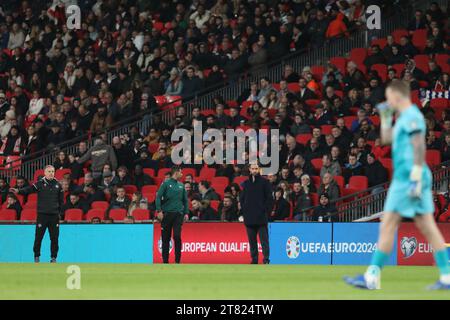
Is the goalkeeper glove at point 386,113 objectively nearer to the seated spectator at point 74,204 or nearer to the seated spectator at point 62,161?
the seated spectator at point 74,204

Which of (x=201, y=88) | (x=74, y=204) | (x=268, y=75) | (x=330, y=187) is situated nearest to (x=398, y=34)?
→ (x=268, y=75)

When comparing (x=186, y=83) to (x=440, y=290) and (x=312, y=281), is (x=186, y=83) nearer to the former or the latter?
(x=312, y=281)

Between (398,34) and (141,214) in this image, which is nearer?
(141,214)

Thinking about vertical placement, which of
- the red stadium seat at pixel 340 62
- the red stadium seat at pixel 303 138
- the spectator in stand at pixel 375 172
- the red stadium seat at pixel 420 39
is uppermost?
the red stadium seat at pixel 420 39

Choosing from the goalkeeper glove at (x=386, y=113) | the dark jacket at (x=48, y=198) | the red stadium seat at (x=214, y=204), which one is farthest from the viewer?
the red stadium seat at (x=214, y=204)

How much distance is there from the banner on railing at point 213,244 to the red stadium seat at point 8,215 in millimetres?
4615

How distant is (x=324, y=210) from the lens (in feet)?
80.3

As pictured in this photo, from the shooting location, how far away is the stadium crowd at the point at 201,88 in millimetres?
25969

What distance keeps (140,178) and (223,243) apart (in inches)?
175

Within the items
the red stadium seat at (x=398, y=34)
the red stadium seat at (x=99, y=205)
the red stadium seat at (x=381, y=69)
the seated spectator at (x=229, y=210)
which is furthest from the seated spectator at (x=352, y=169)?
the red stadium seat at (x=99, y=205)

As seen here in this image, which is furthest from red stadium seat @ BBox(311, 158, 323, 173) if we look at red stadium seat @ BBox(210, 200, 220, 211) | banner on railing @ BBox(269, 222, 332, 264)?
banner on railing @ BBox(269, 222, 332, 264)

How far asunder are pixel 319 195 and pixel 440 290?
485 inches

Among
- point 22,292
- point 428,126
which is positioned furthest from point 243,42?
point 22,292

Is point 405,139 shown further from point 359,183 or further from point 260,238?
point 359,183
